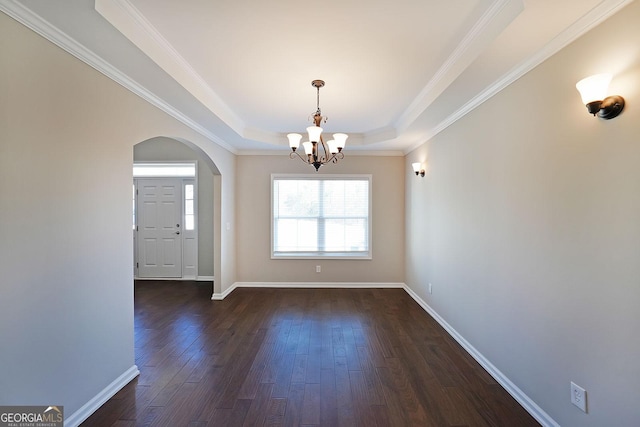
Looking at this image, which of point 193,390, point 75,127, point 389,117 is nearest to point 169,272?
point 193,390

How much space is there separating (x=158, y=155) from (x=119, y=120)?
3590mm

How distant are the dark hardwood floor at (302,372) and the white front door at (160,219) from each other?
171 centimetres

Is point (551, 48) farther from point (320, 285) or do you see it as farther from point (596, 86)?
point (320, 285)

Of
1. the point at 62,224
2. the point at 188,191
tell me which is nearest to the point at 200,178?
the point at 188,191

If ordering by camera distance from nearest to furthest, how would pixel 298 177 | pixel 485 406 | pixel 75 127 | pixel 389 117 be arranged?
pixel 75 127 → pixel 485 406 → pixel 389 117 → pixel 298 177

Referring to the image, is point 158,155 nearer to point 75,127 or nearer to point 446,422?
point 75,127

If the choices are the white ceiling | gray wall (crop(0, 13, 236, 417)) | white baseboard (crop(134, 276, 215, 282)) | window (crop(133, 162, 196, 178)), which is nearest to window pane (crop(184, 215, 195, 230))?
window (crop(133, 162, 196, 178))

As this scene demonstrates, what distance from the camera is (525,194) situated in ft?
6.88

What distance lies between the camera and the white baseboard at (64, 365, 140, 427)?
1874 mm

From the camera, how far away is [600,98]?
1.43 metres

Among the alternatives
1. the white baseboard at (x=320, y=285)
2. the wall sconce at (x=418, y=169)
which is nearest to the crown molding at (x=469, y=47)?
the wall sconce at (x=418, y=169)

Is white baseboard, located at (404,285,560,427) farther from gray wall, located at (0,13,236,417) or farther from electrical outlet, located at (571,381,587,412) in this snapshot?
gray wall, located at (0,13,236,417)

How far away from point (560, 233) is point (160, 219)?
6.09 metres

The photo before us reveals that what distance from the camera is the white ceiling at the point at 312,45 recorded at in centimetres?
162
